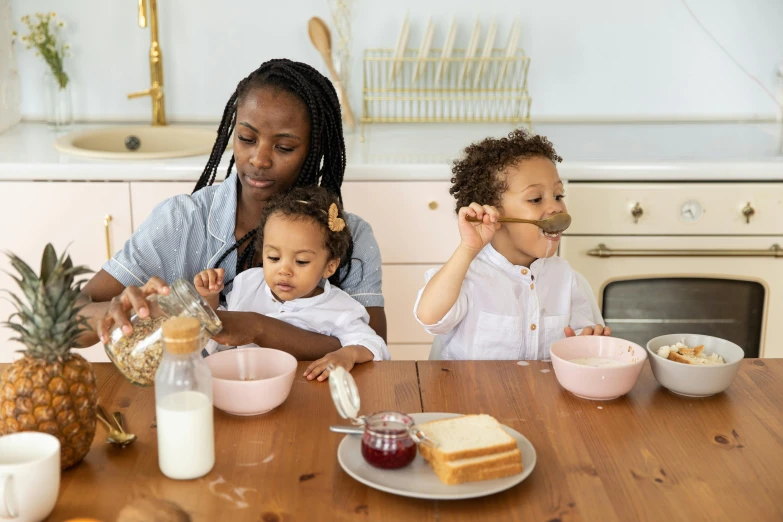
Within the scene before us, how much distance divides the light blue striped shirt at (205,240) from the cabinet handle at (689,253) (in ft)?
2.98

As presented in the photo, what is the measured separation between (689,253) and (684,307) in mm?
189

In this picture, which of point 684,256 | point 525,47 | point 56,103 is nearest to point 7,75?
point 56,103

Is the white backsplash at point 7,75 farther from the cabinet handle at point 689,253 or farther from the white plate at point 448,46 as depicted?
the cabinet handle at point 689,253

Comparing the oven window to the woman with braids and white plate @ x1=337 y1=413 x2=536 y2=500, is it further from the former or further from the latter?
white plate @ x1=337 y1=413 x2=536 y2=500

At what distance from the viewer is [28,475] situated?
0.92 metres

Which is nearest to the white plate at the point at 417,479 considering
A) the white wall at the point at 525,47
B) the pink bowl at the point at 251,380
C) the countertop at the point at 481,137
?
the pink bowl at the point at 251,380

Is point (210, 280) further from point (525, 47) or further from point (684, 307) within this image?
point (525, 47)

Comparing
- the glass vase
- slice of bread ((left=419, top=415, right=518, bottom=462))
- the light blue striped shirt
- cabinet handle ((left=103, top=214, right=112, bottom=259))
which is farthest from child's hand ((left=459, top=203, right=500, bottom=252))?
the glass vase

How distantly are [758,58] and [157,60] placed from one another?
6.68 ft

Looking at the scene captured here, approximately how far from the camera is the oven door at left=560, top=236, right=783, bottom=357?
2.49m

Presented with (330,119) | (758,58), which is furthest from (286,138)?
(758,58)

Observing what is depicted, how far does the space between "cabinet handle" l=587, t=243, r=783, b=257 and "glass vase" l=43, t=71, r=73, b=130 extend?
1767mm

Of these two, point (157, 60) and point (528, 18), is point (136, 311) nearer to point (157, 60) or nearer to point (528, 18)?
point (157, 60)

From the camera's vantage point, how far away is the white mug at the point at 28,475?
2.99ft
